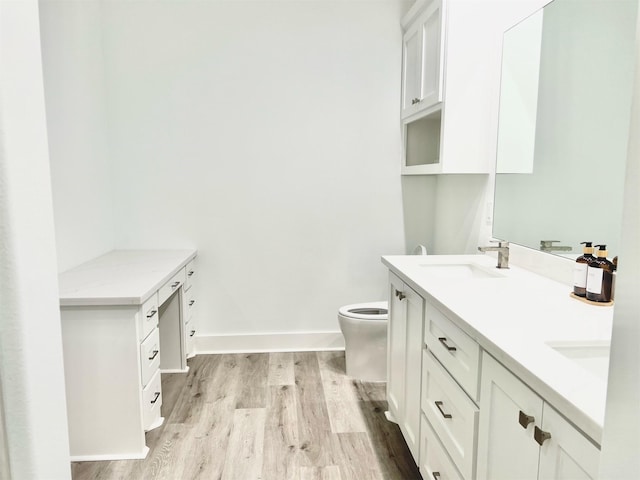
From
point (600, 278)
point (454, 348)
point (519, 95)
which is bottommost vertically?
point (454, 348)

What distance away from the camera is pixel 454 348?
5.00ft

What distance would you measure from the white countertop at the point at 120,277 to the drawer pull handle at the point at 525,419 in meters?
Answer: 1.60

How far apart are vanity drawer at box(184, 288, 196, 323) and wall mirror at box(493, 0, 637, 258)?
6.47ft

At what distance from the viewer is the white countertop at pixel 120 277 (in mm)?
2072

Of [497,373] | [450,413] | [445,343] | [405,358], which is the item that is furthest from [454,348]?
[405,358]

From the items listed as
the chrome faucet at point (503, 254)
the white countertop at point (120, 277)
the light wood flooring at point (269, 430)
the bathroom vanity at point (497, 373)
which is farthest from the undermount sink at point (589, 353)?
the white countertop at point (120, 277)

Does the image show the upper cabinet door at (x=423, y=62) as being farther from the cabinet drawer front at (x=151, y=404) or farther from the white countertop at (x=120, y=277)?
the cabinet drawer front at (x=151, y=404)

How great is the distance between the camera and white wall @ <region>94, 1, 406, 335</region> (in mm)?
3199

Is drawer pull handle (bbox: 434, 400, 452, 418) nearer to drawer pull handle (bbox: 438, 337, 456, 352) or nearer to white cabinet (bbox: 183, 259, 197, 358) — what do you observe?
drawer pull handle (bbox: 438, 337, 456, 352)

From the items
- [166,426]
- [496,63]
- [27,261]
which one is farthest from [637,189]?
[166,426]

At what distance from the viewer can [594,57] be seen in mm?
1735

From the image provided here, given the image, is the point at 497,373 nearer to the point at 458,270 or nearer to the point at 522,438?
the point at 522,438

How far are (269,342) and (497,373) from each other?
8.07ft

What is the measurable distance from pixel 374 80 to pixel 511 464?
273 cm
